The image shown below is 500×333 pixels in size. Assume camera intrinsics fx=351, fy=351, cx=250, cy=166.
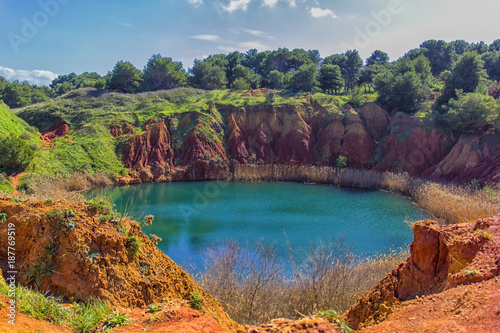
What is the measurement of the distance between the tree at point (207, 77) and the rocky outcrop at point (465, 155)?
121ft

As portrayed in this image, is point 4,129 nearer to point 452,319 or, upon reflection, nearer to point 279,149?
point 279,149

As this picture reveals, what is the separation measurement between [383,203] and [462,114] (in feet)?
41.5

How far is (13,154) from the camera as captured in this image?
28562 millimetres

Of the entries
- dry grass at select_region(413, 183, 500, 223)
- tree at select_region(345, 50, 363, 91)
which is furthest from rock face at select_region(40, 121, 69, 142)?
tree at select_region(345, 50, 363, 91)

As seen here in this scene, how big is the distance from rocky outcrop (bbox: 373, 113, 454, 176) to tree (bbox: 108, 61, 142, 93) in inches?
1514

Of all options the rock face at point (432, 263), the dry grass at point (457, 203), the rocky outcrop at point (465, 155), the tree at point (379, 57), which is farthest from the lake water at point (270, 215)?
the tree at point (379, 57)

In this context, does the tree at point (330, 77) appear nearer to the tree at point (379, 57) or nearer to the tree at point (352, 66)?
the tree at point (352, 66)

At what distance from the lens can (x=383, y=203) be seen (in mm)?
28766

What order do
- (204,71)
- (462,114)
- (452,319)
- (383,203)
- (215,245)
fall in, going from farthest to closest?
(204,71), (462,114), (383,203), (215,245), (452,319)

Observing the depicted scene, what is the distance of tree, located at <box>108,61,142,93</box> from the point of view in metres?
55.1

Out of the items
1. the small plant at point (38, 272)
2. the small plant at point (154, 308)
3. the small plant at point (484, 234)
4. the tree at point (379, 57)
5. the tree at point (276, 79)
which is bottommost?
the small plant at point (154, 308)

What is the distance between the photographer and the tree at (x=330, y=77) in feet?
171

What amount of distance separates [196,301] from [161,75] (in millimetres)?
54757

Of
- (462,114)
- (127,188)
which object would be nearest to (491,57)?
(462,114)
